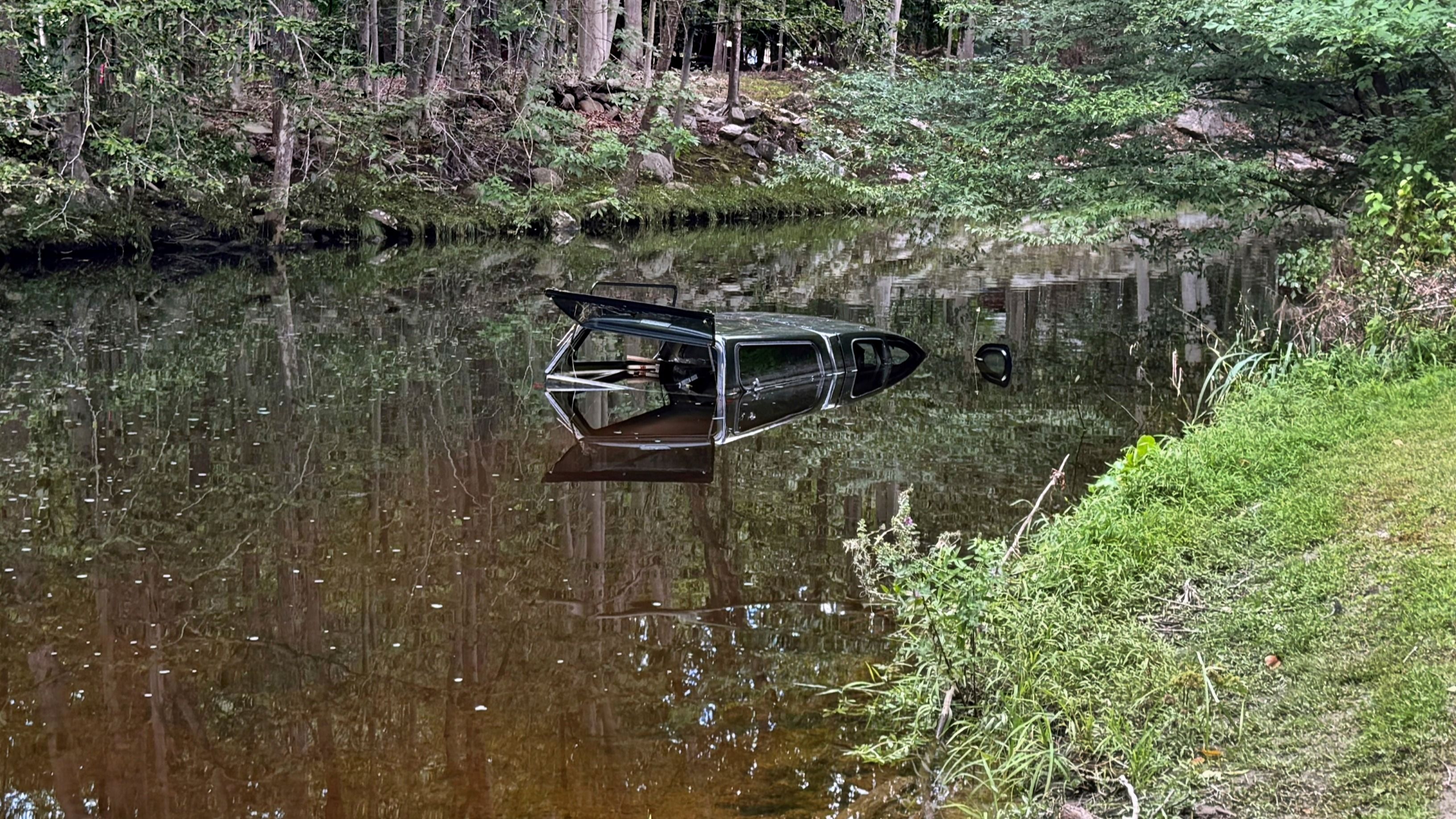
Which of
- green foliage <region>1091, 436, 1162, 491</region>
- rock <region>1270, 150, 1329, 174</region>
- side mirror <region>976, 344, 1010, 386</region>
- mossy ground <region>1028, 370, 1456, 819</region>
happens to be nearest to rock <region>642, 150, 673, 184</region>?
rock <region>1270, 150, 1329, 174</region>

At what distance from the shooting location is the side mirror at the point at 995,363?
13094 millimetres

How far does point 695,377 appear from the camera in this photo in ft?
41.9

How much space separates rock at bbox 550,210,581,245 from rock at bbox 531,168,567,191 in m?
0.76

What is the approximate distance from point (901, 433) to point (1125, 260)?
16355 millimetres

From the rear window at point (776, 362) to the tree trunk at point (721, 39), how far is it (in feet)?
61.0

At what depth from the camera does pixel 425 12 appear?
3067 centimetres

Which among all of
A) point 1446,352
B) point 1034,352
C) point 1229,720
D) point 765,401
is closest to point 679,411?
point 765,401

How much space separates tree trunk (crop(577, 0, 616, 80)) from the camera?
33906 mm

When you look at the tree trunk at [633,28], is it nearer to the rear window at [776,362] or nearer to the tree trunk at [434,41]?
the tree trunk at [434,41]

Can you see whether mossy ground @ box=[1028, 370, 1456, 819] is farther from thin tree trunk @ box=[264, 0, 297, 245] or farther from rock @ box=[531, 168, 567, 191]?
rock @ box=[531, 168, 567, 191]

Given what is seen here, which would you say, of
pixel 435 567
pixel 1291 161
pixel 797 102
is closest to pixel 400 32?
pixel 797 102

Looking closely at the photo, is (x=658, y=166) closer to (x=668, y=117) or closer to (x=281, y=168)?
(x=668, y=117)

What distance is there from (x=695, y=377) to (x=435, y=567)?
5.87 m

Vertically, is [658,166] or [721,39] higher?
[721,39]
